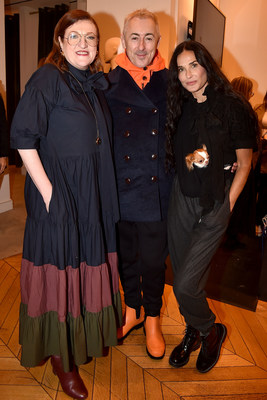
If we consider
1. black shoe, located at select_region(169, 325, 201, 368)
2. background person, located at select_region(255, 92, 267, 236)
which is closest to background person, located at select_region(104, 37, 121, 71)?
background person, located at select_region(255, 92, 267, 236)

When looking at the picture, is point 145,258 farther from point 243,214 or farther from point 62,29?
point 243,214

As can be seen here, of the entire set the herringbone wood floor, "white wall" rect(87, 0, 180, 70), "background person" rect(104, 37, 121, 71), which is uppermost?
"white wall" rect(87, 0, 180, 70)

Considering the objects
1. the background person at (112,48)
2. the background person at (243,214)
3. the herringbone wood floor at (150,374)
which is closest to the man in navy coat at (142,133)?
the herringbone wood floor at (150,374)

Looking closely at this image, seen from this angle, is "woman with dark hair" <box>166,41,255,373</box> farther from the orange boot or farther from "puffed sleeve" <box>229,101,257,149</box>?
the orange boot

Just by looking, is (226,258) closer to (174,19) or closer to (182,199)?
(182,199)

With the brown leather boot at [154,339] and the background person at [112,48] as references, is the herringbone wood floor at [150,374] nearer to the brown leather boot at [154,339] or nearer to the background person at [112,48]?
the brown leather boot at [154,339]

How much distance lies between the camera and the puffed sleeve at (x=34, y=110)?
1.28 metres

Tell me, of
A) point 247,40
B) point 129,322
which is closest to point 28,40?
point 247,40

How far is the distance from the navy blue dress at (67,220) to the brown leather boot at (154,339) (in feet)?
1.15

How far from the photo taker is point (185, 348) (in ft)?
5.95

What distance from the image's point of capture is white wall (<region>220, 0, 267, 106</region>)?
529cm

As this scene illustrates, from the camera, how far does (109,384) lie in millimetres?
1655

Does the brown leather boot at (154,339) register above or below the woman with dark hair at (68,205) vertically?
below

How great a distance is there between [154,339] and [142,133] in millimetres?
1118
